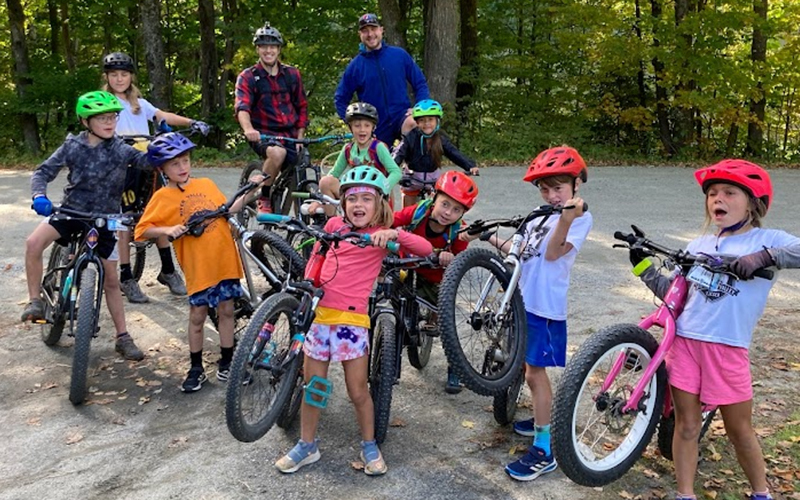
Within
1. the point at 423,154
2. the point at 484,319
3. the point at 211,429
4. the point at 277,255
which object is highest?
the point at 423,154

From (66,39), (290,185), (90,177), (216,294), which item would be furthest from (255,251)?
(66,39)

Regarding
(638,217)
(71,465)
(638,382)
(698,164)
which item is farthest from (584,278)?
(698,164)

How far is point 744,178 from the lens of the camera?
3338 mm

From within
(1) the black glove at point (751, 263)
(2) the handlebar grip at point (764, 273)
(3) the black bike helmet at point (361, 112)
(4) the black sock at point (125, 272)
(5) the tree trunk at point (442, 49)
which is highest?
(5) the tree trunk at point (442, 49)

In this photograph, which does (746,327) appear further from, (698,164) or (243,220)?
(698,164)

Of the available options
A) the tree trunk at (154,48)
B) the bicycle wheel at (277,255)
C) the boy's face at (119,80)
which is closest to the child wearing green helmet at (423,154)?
the bicycle wheel at (277,255)

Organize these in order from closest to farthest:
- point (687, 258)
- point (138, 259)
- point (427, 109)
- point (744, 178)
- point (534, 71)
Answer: point (744, 178) < point (687, 258) < point (427, 109) < point (138, 259) < point (534, 71)

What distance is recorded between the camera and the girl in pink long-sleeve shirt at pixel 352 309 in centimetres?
388

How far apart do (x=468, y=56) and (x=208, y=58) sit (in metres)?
7.71

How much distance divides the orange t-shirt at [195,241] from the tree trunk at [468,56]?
45.9 feet

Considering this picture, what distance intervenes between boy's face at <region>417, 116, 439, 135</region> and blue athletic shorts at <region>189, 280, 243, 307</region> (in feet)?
7.65

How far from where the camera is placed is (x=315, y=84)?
19547mm

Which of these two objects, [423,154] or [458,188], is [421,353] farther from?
[423,154]

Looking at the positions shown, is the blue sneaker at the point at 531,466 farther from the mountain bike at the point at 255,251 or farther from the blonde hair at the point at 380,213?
the mountain bike at the point at 255,251
